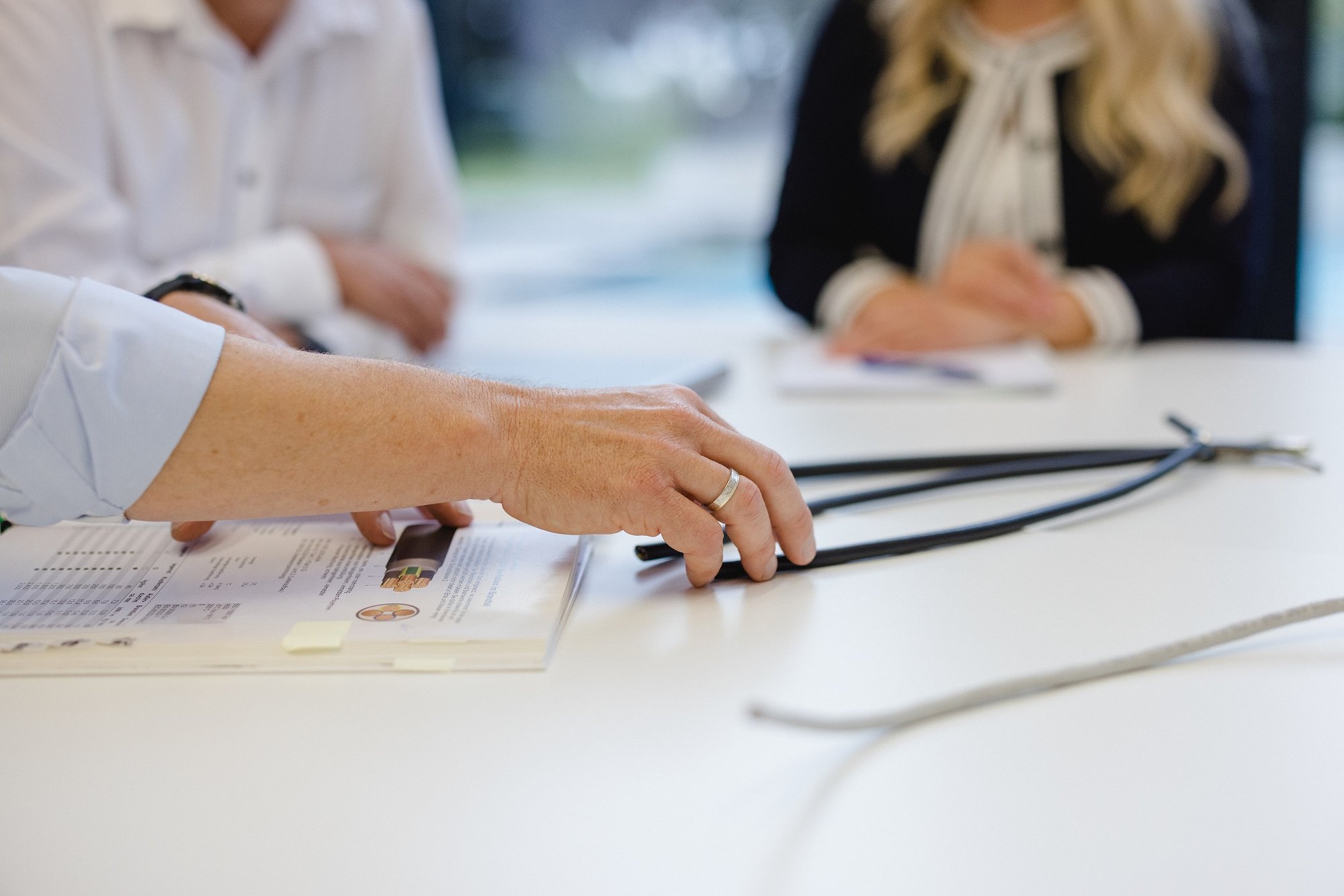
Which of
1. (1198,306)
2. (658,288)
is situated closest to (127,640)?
(1198,306)

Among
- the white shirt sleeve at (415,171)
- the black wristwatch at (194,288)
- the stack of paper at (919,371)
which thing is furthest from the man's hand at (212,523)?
the white shirt sleeve at (415,171)

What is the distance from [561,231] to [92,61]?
191 centimetres

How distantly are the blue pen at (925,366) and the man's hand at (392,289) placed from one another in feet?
1.76

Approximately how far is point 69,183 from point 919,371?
3.04 ft

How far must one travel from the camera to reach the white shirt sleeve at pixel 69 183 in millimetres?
1138

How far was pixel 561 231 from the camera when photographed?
3092 millimetres

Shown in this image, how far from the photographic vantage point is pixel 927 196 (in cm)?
148

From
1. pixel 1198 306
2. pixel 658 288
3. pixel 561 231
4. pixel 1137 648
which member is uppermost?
pixel 1137 648

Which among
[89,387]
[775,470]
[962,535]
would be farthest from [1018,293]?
[89,387]

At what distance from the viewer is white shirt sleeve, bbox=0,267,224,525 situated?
1.76 ft

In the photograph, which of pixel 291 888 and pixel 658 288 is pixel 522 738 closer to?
pixel 291 888

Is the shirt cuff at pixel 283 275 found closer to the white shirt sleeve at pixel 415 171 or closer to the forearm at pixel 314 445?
the white shirt sleeve at pixel 415 171

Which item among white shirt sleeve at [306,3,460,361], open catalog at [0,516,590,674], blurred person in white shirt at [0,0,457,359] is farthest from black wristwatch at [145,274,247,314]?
white shirt sleeve at [306,3,460,361]

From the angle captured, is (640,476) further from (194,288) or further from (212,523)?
(194,288)
